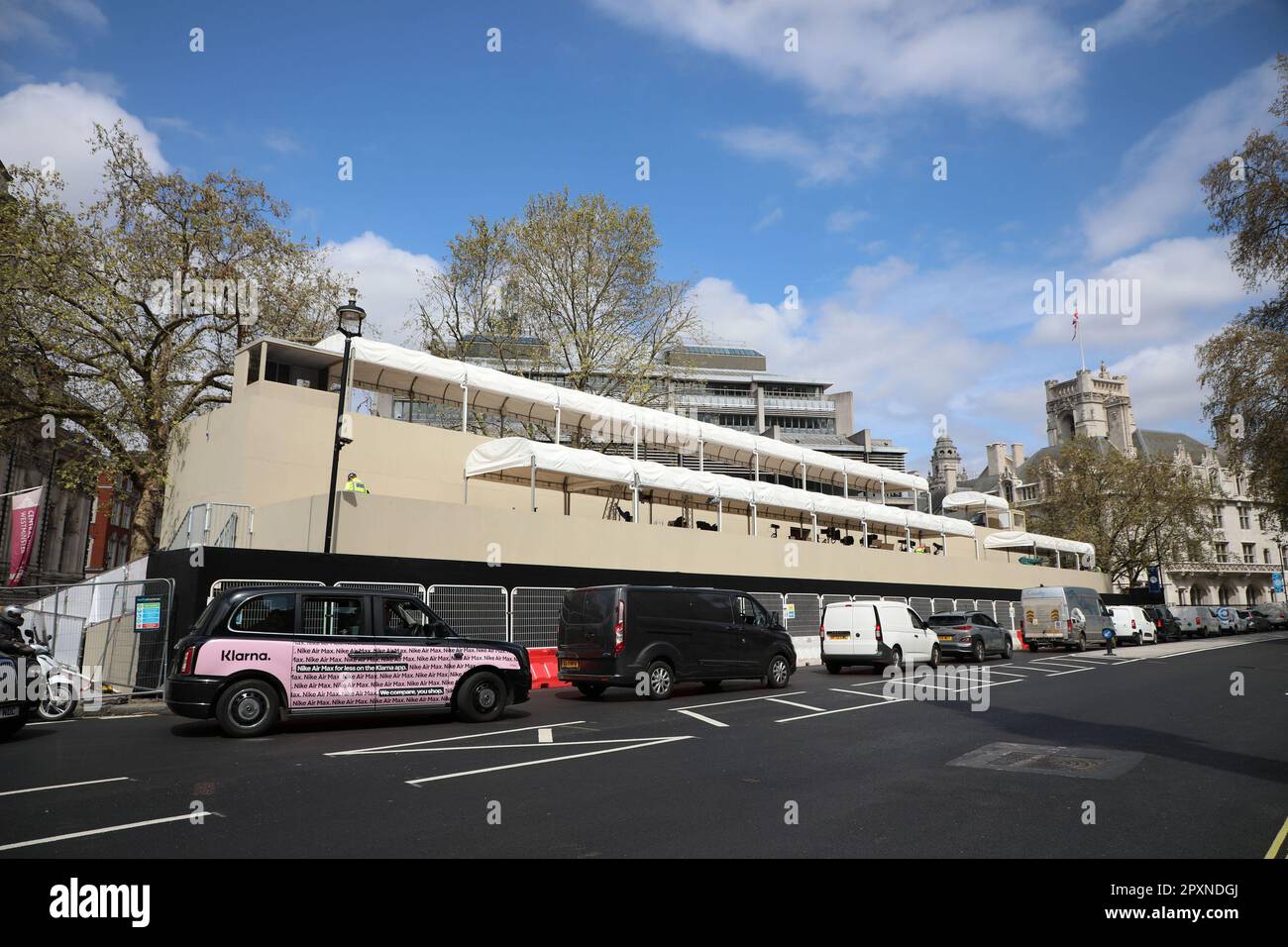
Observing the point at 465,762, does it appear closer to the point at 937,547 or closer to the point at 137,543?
the point at 137,543

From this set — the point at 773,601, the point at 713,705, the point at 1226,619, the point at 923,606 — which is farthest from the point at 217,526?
the point at 1226,619

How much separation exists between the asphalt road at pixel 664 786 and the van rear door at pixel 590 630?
4.56 ft

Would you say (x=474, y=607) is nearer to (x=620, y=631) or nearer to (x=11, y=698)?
(x=620, y=631)

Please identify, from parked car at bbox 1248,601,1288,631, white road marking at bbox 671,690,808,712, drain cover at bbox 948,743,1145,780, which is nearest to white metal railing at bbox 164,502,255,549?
white road marking at bbox 671,690,808,712

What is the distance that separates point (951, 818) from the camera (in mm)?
5848

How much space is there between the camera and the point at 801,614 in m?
24.8

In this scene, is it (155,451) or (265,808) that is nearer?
(265,808)

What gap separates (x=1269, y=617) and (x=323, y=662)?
7416 centimetres

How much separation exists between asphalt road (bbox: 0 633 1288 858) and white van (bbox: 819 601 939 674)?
6.55 meters

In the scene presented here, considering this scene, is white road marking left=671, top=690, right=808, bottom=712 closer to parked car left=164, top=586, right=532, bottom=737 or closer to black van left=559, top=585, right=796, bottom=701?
black van left=559, top=585, right=796, bottom=701

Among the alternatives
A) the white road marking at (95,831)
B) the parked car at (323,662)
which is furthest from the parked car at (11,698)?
A: the white road marking at (95,831)
